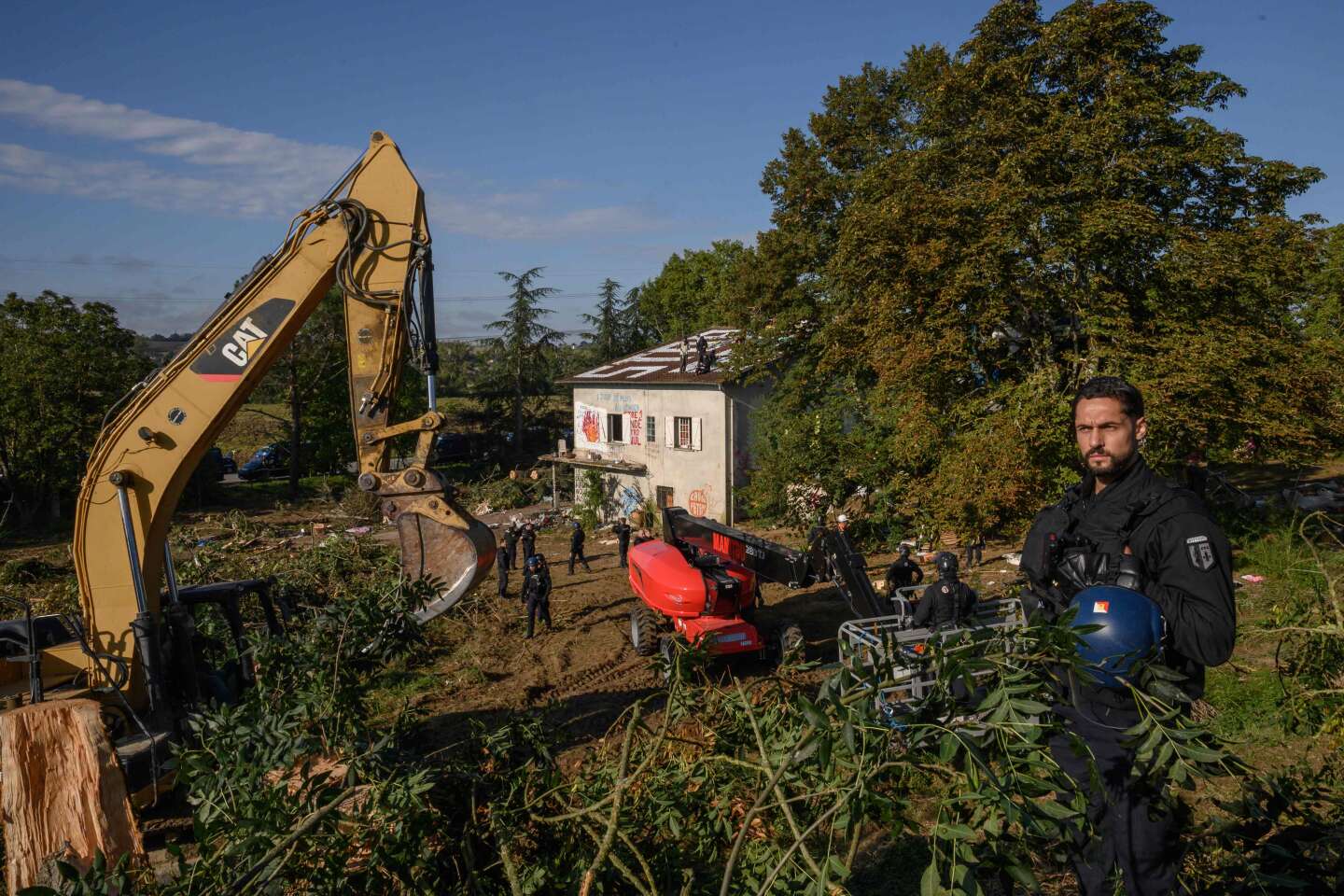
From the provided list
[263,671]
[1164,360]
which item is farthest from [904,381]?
[263,671]

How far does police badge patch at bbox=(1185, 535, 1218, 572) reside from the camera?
2.68 metres

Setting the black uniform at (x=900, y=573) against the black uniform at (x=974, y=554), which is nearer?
the black uniform at (x=900, y=573)

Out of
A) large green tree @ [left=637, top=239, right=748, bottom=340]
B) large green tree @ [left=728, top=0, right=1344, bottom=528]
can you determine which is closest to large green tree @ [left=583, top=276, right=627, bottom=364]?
large green tree @ [left=637, top=239, right=748, bottom=340]

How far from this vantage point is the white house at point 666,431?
2484 centimetres

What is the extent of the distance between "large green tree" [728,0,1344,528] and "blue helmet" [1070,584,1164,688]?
11.4 m

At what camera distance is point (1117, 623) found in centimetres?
243

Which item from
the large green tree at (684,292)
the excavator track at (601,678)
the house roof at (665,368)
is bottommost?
the excavator track at (601,678)

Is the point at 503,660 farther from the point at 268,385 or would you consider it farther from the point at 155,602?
the point at 268,385

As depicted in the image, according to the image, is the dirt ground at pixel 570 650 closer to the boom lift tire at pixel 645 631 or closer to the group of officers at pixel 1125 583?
the boom lift tire at pixel 645 631

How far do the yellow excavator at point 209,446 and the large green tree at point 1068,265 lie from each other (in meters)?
10.1

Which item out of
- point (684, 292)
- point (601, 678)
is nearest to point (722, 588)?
point (601, 678)

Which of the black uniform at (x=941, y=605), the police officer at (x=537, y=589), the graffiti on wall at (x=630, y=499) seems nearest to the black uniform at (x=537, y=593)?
the police officer at (x=537, y=589)

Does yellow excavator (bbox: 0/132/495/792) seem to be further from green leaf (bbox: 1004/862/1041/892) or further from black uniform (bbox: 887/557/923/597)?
black uniform (bbox: 887/557/923/597)

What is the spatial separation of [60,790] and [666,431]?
22098 mm
